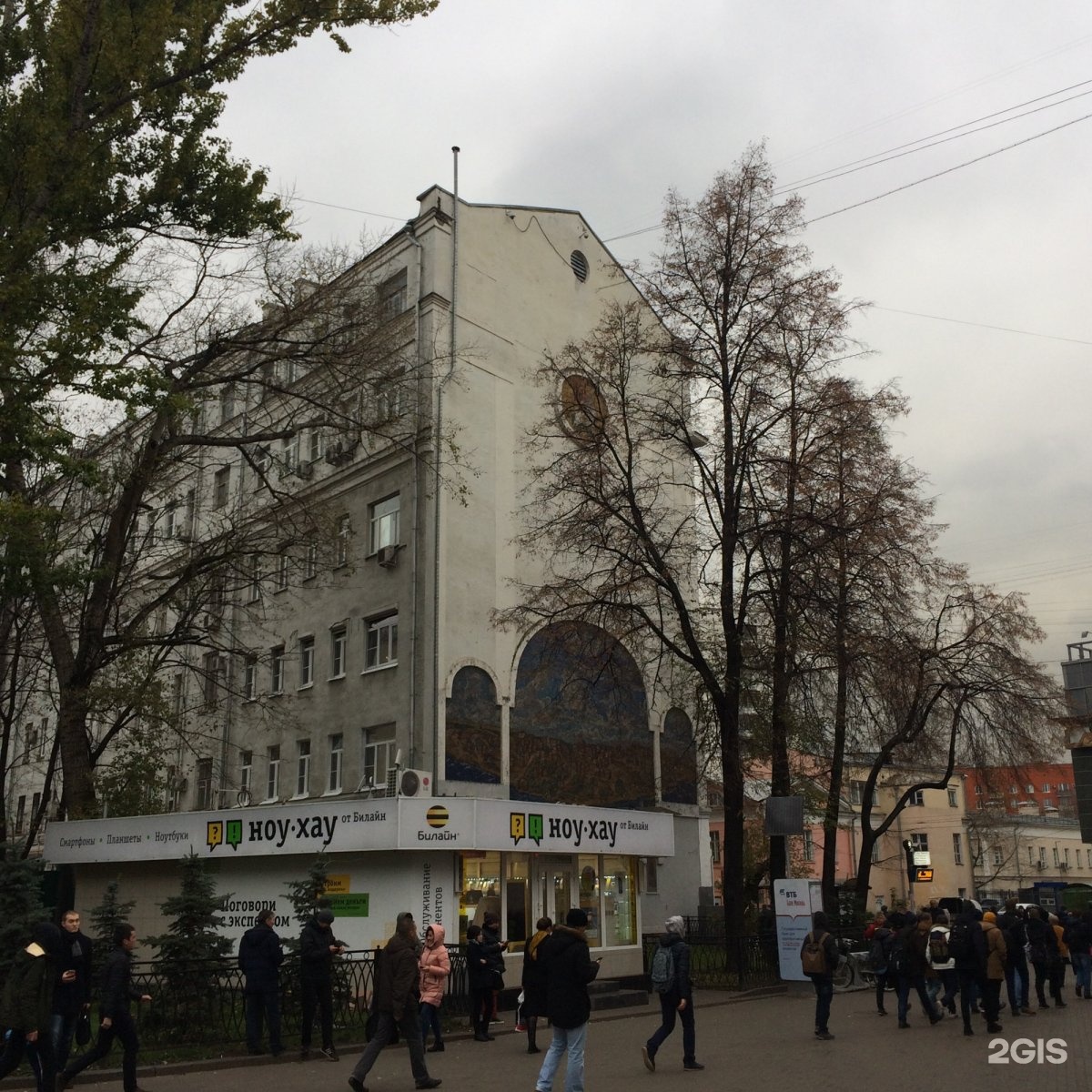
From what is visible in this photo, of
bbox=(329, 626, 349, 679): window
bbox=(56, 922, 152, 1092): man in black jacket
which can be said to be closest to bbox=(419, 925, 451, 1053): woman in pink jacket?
bbox=(56, 922, 152, 1092): man in black jacket

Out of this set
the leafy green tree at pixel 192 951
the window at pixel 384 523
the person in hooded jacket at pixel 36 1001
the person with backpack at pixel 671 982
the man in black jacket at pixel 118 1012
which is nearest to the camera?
the person in hooded jacket at pixel 36 1001

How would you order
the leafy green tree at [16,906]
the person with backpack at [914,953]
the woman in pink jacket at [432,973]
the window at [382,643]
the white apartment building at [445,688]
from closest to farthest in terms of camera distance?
the woman in pink jacket at [432,973] → the leafy green tree at [16,906] → the person with backpack at [914,953] → the white apartment building at [445,688] → the window at [382,643]

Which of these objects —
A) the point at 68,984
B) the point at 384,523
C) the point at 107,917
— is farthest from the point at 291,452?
the point at 68,984

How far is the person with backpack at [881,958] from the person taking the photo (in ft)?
63.1

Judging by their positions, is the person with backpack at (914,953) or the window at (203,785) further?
the window at (203,785)

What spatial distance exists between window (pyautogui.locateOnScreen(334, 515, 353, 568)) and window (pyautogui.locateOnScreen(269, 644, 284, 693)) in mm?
3939

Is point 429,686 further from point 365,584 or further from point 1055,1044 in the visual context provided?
point 1055,1044

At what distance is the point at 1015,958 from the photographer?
1755 cm

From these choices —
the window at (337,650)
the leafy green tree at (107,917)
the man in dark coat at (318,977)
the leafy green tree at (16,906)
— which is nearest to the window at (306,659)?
the window at (337,650)

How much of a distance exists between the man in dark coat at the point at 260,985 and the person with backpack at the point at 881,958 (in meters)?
9.86

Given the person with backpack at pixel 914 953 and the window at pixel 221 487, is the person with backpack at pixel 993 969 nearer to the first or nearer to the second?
the person with backpack at pixel 914 953

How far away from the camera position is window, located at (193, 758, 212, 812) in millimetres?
36062

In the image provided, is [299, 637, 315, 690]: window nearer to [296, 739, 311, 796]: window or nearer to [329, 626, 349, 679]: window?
[329, 626, 349, 679]: window

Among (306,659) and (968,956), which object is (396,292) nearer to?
(306,659)
